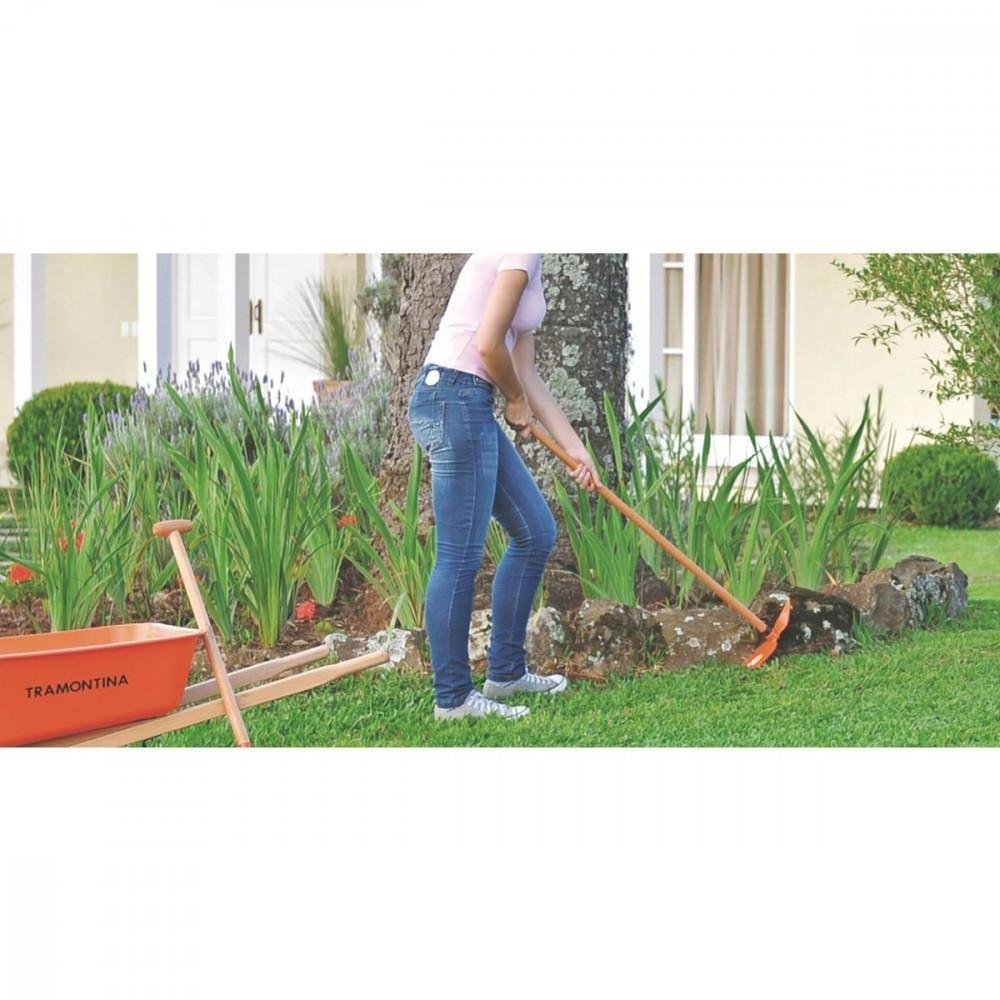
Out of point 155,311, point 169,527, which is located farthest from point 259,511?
point 155,311

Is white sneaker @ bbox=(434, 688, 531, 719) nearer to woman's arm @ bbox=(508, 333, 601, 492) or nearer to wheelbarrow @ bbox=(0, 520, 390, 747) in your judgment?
wheelbarrow @ bbox=(0, 520, 390, 747)

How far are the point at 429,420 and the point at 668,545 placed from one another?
37.9 inches

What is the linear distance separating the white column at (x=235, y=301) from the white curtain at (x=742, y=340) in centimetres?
198

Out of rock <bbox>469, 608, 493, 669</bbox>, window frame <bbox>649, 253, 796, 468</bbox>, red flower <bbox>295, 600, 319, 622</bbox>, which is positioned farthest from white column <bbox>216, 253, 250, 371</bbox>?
rock <bbox>469, 608, 493, 669</bbox>

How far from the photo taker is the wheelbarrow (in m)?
4.02

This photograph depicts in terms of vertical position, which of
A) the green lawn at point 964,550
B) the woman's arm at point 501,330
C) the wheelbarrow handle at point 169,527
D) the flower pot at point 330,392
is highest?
the woman's arm at point 501,330

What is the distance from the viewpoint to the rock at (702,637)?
4.96m

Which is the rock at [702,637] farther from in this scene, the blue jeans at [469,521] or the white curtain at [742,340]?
the white curtain at [742,340]

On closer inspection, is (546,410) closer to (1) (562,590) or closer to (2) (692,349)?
(1) (562,590)

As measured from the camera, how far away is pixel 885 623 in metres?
5.27

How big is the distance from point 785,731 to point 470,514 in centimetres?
119

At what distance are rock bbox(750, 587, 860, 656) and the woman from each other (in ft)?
2.85

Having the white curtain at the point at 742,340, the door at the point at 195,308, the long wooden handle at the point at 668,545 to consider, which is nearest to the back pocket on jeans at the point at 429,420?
the long wooden handle at the point at 668,545
